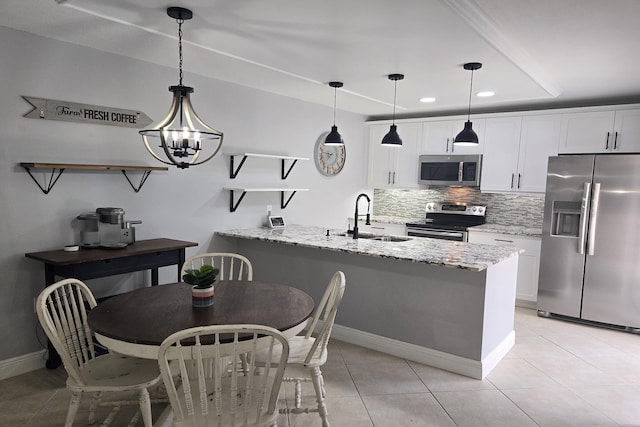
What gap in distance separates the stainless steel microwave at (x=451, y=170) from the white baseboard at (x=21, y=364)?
4436 millimetres

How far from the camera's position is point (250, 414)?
1.79m

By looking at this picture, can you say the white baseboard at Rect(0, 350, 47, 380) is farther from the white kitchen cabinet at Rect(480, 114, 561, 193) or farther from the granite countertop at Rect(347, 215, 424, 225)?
the white kitchen cabinet at Rect(480, 114, 561, 193)

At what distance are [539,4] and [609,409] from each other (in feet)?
8.07

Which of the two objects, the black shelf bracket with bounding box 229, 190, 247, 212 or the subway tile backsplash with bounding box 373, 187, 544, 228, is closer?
the black shelf bracket with bounding box 229, 190, 247, 212

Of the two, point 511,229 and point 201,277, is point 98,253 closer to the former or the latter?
point 201,277

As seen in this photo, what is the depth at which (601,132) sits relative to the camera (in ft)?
14.5

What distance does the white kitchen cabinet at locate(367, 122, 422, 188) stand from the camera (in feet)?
18.9

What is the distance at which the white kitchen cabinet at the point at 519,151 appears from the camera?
15.5ft

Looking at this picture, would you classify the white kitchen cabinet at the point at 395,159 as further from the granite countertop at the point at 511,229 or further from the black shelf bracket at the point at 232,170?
the black shelf bracket at the point at 232,170

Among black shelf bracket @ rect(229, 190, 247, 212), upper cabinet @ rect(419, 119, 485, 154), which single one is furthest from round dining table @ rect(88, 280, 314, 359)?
upper cabinet @ rect(419, 119, 485, 154)

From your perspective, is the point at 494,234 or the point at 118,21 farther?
the point at 494,234

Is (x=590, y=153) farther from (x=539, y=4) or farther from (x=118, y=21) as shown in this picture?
(x=118, y=21)

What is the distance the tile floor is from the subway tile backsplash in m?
1.91

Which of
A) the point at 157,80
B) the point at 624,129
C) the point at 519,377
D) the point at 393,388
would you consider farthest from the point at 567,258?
the point at 157,80
